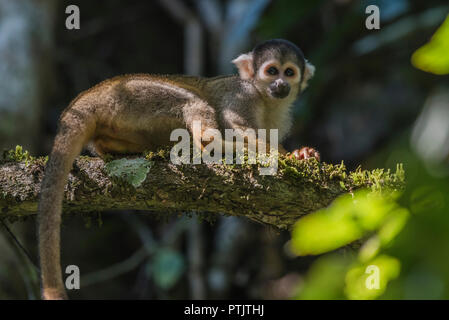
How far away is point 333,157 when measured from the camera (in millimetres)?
10812

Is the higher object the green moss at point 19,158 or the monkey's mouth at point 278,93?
the monkey's mouth at point 278,93

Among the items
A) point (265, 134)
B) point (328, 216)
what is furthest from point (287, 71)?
point (328, 216)

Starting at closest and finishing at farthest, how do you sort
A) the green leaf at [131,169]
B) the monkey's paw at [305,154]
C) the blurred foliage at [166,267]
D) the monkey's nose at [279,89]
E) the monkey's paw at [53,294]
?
1. the monkey's paw at [53,294]
2. the green leaf at [131,169]
3. the monkey's paw at [305,154]
4. the monkey's nose at [279,89]
5. the blurred foliage at [166,267]

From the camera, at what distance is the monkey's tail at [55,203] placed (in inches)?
131

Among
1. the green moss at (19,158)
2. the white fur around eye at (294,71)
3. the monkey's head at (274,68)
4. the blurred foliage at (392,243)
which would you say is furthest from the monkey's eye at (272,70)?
the blurred foliage at (392,243)

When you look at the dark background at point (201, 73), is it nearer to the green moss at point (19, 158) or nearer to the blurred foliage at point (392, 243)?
the green moss at point (19, 158)

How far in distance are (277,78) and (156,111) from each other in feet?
5.02

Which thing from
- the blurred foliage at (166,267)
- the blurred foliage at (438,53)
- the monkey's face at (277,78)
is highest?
the monkey's face at (277,78)

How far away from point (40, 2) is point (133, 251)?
5035mm

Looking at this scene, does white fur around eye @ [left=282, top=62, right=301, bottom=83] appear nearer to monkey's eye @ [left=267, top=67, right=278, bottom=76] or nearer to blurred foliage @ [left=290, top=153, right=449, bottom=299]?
monkey's eye @ [left=267, top=67, right=278, bottom=76]

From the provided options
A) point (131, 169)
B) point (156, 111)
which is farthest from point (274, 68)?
point (131, 169)

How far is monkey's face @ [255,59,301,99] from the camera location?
5484 millimetres

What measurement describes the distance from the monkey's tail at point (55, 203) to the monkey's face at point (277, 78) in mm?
2126

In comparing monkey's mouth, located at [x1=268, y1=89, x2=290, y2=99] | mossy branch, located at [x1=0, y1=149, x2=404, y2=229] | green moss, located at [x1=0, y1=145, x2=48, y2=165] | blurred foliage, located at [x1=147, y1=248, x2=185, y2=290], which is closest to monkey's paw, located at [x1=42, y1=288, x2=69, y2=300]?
mossy branch, located at [x1=0, y1=149, x2=404, y2=229]
